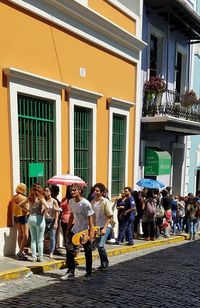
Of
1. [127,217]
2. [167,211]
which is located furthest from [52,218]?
[167,211]

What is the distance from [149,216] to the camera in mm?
10992

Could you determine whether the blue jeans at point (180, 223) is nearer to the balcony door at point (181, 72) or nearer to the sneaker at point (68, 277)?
the balcony door at point (181, 72)

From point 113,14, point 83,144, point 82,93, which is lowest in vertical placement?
point 83,144

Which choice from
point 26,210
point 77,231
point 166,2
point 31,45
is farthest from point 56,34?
point 166,2

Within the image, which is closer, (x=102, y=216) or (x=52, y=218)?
(x=102, y=216)

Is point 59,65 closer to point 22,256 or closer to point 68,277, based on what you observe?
point 22,256

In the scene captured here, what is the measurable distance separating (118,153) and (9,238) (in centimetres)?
541

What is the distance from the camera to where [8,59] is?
7285 millimetres

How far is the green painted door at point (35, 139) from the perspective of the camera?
7805 mm

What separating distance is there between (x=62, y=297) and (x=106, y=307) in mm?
726

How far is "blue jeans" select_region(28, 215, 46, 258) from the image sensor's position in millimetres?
6978

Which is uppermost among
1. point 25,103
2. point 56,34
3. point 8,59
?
point 56,34

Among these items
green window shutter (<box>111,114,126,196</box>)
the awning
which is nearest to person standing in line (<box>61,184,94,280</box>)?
green window shutter (<box>111,114,126,196</box>)

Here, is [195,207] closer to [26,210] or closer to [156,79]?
[156,79]
